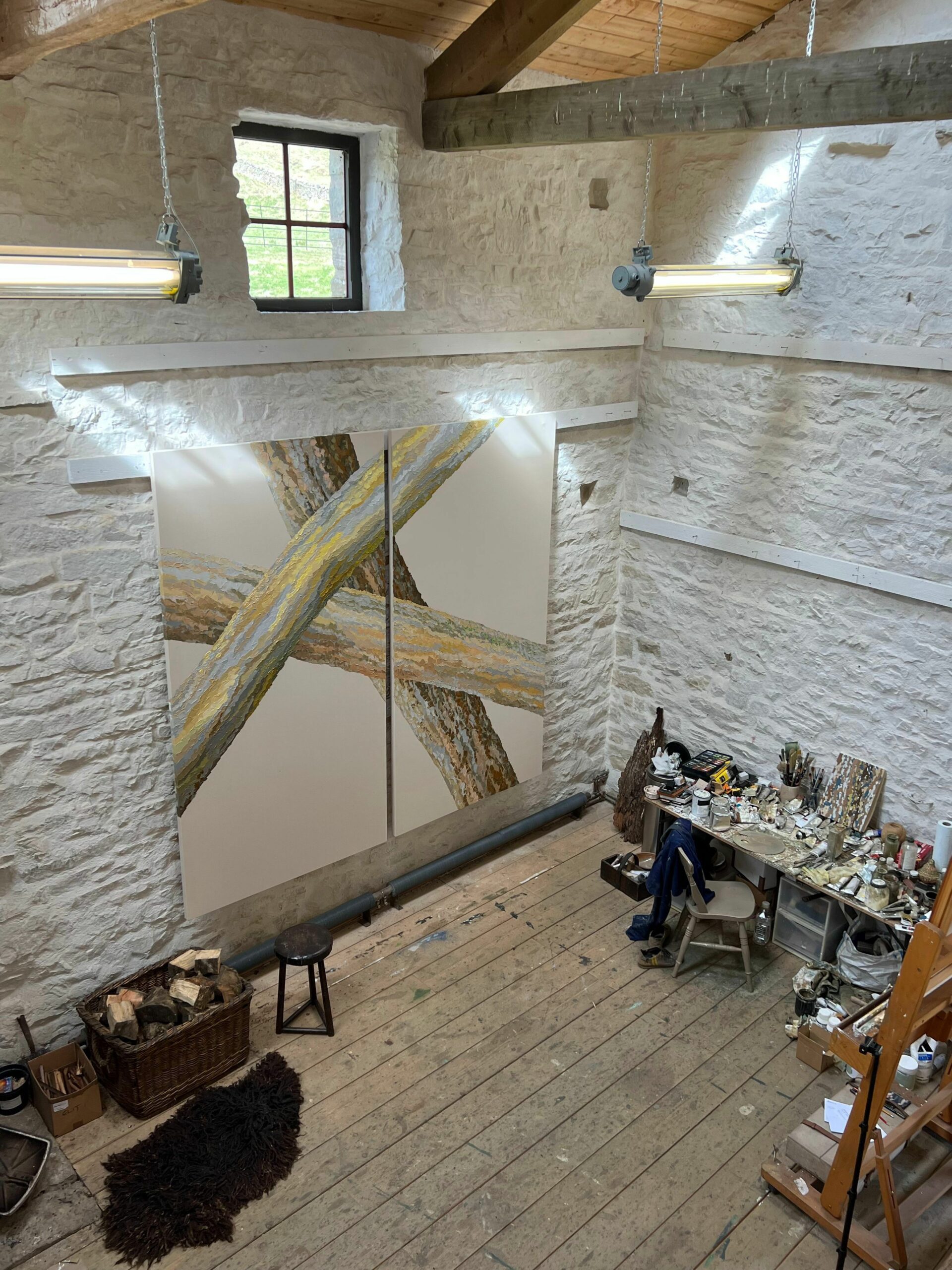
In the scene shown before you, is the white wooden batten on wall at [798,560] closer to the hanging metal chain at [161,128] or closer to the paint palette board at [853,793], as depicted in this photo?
the paint palette board at [853,793]

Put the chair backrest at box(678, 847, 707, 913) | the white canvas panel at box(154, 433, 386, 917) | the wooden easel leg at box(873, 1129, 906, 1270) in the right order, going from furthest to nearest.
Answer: the chair backrest at box(678, 847, 707, 913) < the white canvas panel at box(154, 433, 386, 917) < the wooden easel leg at box(873, 1129, 906, 1270)

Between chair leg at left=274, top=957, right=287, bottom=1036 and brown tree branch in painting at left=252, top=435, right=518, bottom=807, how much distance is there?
4.31 ft

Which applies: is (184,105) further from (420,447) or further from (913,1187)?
(913,1187)

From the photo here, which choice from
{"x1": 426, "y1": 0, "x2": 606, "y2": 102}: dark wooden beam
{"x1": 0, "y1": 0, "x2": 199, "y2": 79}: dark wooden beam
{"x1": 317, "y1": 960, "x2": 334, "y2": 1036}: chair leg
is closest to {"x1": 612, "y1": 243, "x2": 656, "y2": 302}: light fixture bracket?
{"x1": 426, "y1": 0, "x2": 606, "y2": 102}: dark wooden beam

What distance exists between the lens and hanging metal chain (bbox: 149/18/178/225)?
10.7 ft

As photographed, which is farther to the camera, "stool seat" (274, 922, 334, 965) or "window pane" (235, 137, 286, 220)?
"stool seat" (274, 922, 334, 965)

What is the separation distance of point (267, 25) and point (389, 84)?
0.61 meters

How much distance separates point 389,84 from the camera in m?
4.27

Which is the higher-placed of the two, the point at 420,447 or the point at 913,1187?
the point at 420,447

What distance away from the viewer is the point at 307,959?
428 centimetres

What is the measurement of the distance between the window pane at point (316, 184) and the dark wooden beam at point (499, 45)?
52 centimetres

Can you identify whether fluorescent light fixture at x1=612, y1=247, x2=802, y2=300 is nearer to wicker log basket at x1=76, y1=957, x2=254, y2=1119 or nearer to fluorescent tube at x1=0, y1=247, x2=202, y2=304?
fluorescent tube at x1=0, y1=247, x2=202, y2=304

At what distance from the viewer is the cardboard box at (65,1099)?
3.94 meters

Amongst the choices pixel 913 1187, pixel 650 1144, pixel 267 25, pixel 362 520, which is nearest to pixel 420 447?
pixel 362 520
